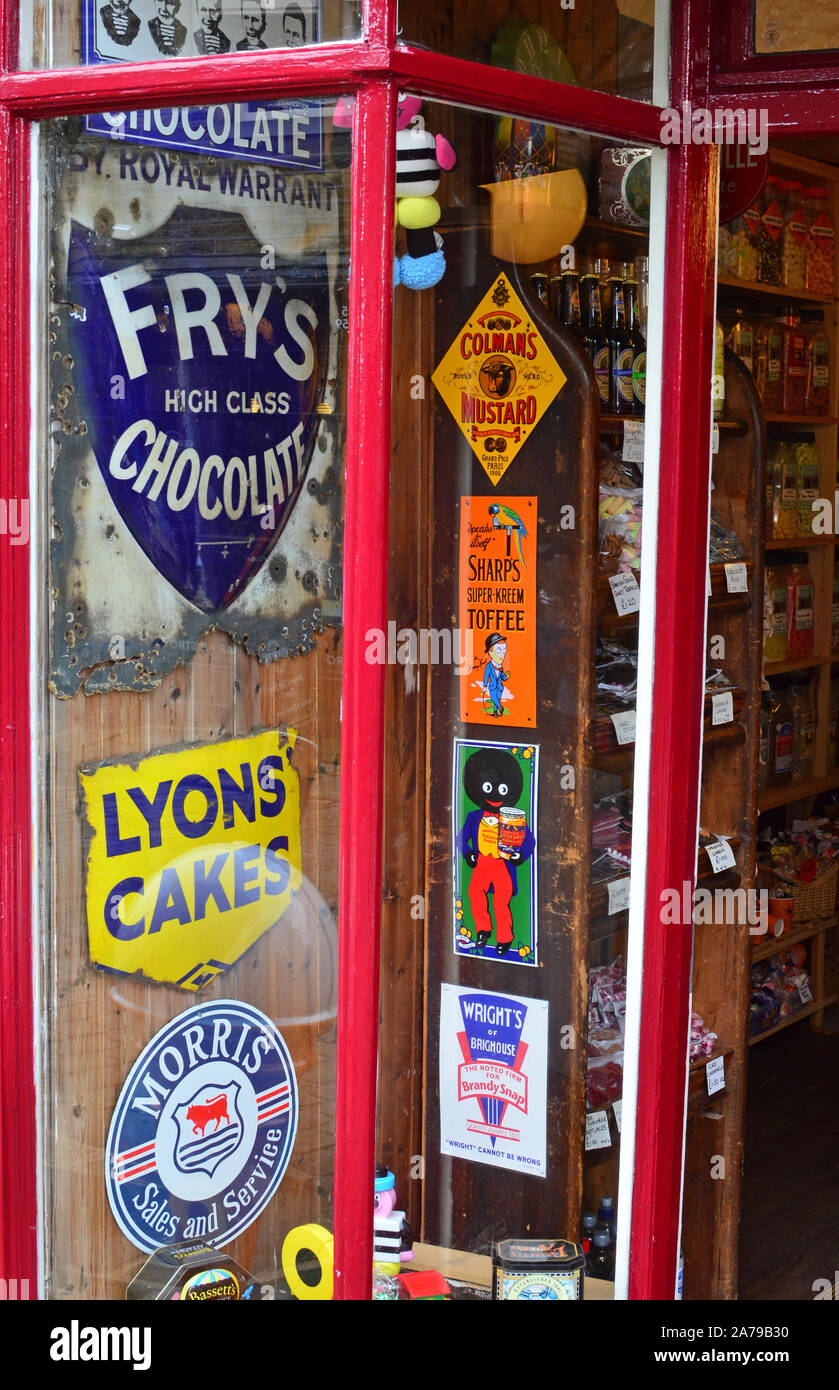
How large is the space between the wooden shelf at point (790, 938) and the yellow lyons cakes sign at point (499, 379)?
2836 mm

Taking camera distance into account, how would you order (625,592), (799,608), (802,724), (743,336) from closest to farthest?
(625,592) → (743,336) → (799,608) → (802,724)

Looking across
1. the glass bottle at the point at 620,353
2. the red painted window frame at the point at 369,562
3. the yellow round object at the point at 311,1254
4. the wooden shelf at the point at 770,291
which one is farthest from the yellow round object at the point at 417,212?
the wooden shelf at the point at 770,291

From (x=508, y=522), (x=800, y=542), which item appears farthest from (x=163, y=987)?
(x=800, y=542)

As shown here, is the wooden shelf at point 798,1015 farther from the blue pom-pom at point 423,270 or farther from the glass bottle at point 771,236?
the blue pom-pom at point 423,270

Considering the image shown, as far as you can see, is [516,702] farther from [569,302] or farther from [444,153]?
[444,153]

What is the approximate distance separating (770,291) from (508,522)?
2.61m

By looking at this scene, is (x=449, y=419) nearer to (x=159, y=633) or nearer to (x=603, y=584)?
(x=603, y=584)

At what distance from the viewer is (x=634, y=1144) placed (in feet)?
7.86

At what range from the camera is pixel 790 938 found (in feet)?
16.7

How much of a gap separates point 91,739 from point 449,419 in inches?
31.2

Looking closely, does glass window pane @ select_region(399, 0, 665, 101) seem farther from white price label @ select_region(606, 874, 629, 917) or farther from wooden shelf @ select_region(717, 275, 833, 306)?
wooden shelf @ select_region(717, 275, 833, 306)

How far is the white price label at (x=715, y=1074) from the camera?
302 cm

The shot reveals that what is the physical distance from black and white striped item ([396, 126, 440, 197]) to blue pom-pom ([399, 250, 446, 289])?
99 millimetres

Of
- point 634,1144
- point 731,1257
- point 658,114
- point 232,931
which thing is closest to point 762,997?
point 731,1257
